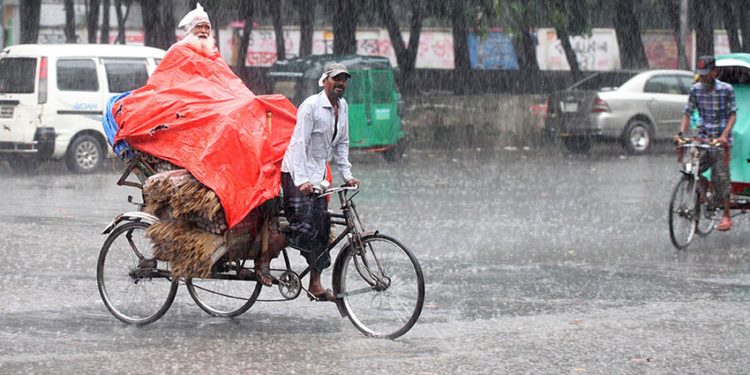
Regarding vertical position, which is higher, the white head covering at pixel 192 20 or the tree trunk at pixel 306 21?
the tree trunk at pixel 306 21

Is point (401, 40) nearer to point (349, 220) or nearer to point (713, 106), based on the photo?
point (713, 106)

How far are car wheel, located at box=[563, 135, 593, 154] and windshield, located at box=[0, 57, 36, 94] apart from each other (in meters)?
10.8

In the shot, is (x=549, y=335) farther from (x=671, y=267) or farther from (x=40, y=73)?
(x=40, y=73)

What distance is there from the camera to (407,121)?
2677cm

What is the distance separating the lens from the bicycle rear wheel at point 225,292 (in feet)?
25.4

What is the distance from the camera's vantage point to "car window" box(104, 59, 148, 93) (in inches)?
749

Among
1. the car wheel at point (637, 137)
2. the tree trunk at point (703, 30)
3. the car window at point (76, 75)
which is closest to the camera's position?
the car window at point (76, 75)

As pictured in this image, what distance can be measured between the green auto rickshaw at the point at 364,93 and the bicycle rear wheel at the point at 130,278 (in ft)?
46.1

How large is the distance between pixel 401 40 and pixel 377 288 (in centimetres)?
2853

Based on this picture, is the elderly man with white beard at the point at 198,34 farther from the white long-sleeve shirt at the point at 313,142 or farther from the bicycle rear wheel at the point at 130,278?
the bicycle rear wheel at the point at 130,278

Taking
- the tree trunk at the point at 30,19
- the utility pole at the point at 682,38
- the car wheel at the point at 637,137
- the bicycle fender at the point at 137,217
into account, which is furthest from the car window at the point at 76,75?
the utility pole at the point at 682,38

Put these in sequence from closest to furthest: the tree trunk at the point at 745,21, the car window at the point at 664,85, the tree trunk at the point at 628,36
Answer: the car window at the point at 664,85, the tree trunk at the point at 745,21, the tree trunk at the point at 628,36

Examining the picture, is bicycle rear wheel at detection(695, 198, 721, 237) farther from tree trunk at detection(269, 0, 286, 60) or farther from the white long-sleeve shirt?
tree trunk at detection(269, 0, 286, 60)

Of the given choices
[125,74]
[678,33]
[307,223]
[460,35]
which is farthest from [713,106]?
[460,35]
